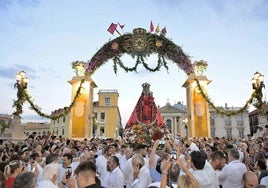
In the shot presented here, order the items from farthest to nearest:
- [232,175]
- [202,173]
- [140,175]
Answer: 1. [140,175]
2. [232,175]
3. [202,173]

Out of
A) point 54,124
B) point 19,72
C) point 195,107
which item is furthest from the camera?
point 54,124

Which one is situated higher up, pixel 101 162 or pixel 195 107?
pixel 195 107

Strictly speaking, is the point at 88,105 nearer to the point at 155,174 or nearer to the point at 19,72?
the point at 19,72

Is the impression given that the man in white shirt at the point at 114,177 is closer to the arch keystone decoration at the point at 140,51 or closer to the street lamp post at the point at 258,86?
the street lamp post at the point at 258,86

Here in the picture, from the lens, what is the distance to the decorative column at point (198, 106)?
64.1 ft

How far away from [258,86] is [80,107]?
13711mm

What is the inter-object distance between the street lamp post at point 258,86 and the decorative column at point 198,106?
4.11m

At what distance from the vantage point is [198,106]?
64.8 feet

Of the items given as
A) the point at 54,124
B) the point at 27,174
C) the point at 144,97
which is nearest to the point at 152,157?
the point at 27,174

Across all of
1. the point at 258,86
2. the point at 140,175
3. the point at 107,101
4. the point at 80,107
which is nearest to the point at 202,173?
the point at 140,175

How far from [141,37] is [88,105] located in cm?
734

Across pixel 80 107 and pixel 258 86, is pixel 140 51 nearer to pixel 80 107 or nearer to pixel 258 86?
pixel 80 107

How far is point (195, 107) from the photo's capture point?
65.0ft

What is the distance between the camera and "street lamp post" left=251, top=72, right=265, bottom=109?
1573 cm
